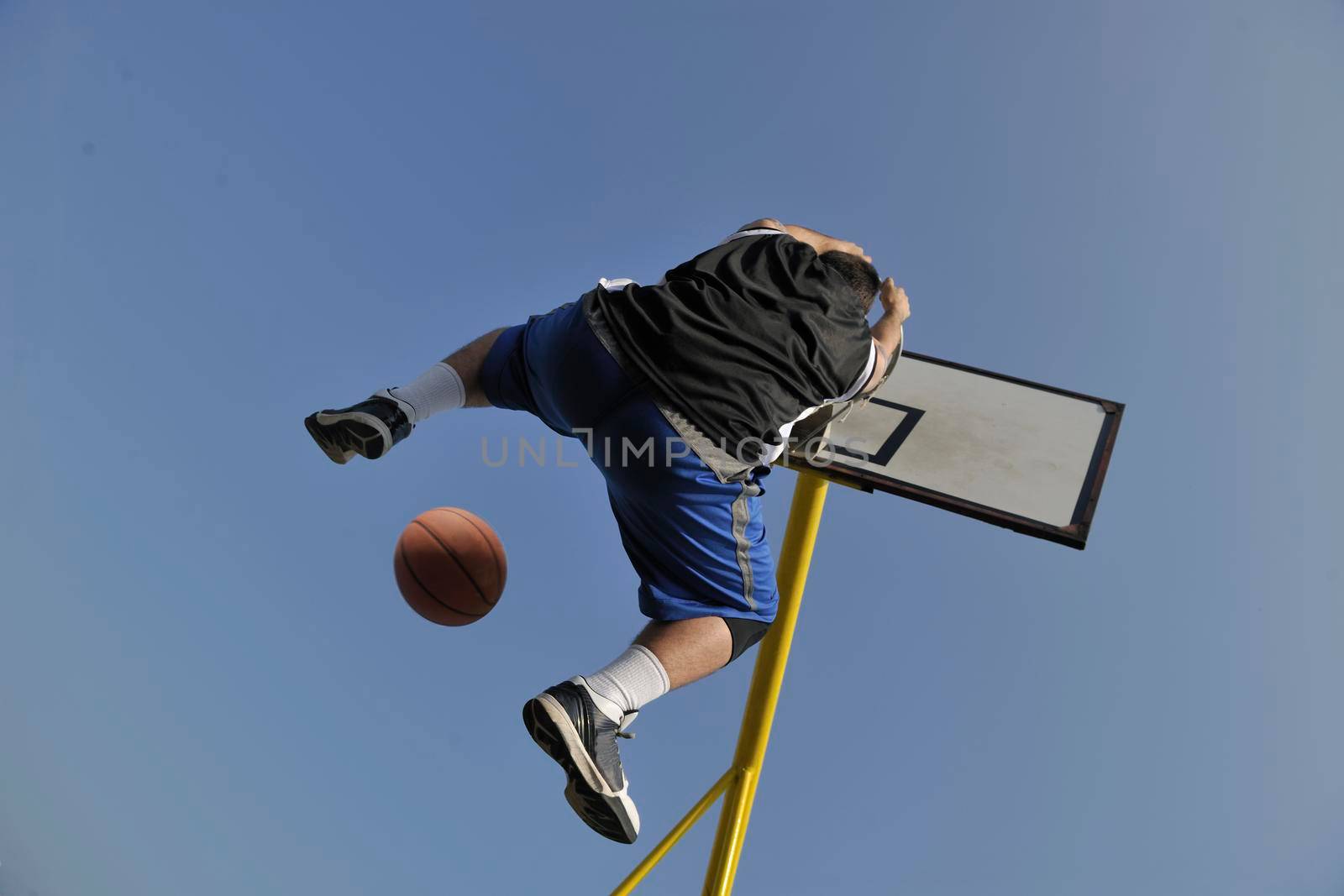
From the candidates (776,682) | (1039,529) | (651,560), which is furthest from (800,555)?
(651,560)

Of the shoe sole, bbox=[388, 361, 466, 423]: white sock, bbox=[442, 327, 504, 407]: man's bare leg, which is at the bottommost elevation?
the shoe sole

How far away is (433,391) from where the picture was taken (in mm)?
3885

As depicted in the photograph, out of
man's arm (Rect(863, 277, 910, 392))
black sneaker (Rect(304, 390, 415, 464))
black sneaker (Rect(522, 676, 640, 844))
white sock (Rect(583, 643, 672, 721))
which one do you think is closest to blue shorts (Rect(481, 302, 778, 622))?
white sock (Rect(583, 643, 672, 721))

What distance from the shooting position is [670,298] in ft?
10.9

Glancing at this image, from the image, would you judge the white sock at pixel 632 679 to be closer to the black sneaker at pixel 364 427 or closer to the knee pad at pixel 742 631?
the knee pad at pixel 742 631

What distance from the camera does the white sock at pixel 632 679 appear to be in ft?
10.2

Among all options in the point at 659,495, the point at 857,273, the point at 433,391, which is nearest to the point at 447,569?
the point at 433,391

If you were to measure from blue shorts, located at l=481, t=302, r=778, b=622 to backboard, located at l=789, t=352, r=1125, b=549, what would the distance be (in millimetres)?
878

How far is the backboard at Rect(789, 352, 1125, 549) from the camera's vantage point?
4137mm

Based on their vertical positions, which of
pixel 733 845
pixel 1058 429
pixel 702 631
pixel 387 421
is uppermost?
pixel 1058 429

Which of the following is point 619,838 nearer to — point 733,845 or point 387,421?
point 387,421

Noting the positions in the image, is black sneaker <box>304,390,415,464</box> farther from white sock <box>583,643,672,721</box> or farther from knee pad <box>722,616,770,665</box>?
knee pad <box>722,616,770,665</box>

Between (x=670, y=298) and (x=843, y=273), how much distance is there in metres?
0.65

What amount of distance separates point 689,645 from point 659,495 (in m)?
0.41
